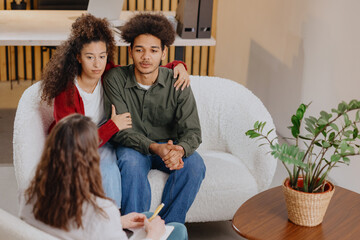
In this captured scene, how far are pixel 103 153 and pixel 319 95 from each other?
1593mm

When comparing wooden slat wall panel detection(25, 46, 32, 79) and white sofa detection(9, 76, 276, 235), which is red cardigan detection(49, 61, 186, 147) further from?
wooden slat wall panel detection(25, 46, 32, 79)

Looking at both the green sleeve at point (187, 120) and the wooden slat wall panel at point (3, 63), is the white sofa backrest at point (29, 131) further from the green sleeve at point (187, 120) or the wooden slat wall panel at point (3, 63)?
the wooden slat wall panel at point (3, 63)

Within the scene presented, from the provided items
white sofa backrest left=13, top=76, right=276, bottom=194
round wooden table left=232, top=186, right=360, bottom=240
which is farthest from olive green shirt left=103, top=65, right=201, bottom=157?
round wooden table left=232, top=186, right=360, bottom=240

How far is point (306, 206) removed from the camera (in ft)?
6.91

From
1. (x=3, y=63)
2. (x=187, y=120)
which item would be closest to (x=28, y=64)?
(x=3, y=63)

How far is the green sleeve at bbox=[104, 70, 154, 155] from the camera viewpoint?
8.82ft

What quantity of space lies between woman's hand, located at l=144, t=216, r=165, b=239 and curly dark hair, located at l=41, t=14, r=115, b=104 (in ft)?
3.11

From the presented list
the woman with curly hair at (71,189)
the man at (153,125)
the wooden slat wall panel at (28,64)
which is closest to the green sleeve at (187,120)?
the man at (153,125)

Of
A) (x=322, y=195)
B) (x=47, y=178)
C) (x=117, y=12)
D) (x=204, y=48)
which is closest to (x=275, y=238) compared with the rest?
(x=322, y=195)

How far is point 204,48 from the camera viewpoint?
5.54 metres

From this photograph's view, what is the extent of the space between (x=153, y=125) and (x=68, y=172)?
4.46ft

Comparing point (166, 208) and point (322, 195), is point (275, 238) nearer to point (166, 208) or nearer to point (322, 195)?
point (322, 195)

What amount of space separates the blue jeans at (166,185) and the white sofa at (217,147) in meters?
0.06

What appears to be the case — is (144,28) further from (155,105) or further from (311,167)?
(311,167)
